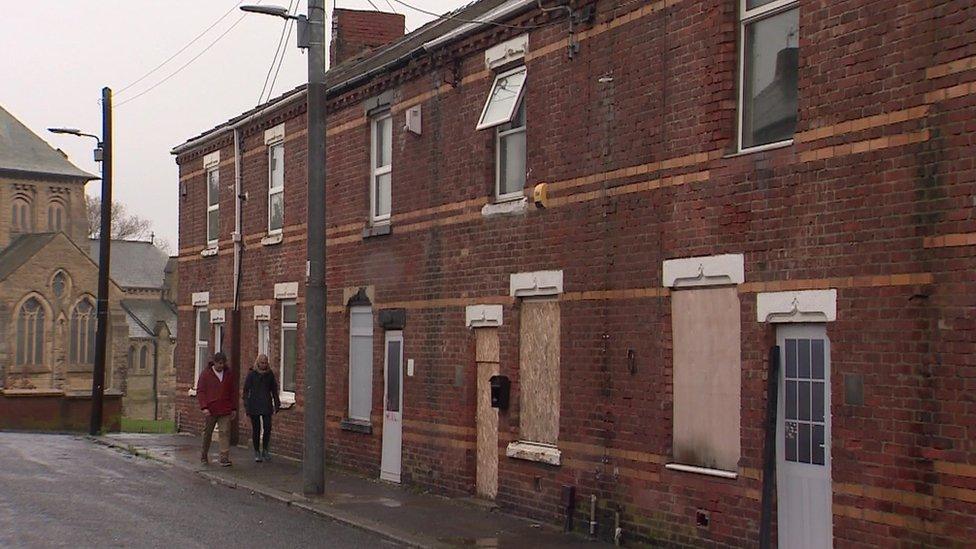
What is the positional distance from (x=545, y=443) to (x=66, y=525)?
543 centimetres

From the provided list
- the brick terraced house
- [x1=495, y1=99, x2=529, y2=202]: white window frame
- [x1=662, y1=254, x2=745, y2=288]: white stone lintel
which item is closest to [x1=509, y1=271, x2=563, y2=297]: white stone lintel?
the brick terraced house

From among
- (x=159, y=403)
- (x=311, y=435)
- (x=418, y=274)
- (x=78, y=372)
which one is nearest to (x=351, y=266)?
(x=418, y=274)

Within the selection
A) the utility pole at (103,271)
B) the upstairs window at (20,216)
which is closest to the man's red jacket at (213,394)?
the utility pole at (103,271)

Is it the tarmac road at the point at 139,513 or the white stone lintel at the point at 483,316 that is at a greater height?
the white stone lintel at the point at 483,316

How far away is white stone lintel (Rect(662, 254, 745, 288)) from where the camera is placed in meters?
11.8

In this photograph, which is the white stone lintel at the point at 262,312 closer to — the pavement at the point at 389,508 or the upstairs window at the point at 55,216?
the pavement at the point at 389,508

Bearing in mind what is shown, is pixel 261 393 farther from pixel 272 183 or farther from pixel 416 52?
pixel 416 52

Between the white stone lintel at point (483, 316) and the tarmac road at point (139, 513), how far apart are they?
10.5ft

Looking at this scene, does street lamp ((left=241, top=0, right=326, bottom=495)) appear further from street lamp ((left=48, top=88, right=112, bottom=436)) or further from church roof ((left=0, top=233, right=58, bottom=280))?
church roof ((left=0, top=233, right=58, bottom=280))

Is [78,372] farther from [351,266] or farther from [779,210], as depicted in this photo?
[779,210]

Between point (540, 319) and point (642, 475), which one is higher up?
point (540, 319)

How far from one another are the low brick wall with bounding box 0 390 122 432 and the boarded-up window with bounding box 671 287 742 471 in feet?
74.3

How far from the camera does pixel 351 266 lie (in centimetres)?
2050

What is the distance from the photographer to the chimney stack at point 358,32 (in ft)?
82.2
